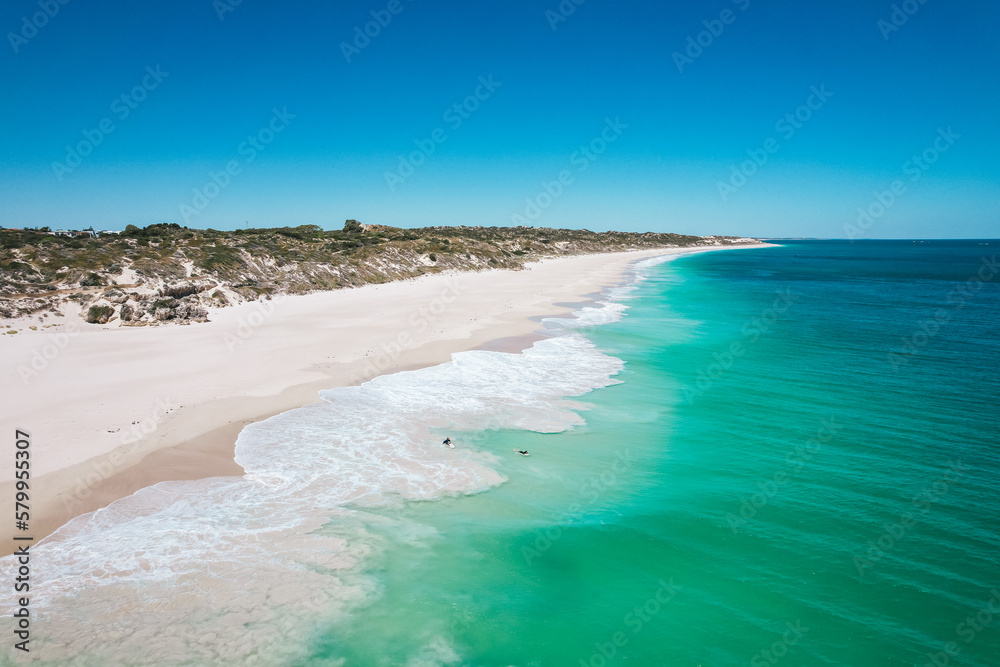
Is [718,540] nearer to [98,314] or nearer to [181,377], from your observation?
[181,377]

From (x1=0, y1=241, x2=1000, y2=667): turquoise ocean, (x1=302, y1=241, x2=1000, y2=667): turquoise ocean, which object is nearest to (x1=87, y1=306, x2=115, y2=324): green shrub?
(x1=0, y1=241, x2=1000, y2=667): turquoise ocean

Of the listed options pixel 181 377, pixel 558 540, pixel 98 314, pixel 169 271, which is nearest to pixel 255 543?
pixel 558 540

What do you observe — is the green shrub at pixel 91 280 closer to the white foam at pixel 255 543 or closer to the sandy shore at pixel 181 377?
the sandy shore at pixel 181 377

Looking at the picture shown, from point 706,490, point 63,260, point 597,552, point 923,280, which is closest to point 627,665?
point 597,552

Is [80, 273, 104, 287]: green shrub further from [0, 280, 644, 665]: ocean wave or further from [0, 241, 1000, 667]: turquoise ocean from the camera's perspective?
[0, 280, 644, 665]: ocean wave

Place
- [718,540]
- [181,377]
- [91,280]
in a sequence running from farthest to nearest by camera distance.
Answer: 1. [91,280]
2. [181,377]
3. [718,540]

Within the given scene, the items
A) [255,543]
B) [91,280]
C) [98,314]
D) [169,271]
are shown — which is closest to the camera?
[255,543]
